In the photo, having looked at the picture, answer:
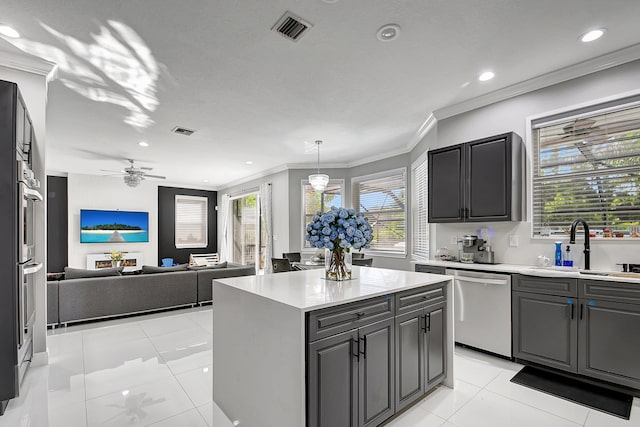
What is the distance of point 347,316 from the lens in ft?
5.88

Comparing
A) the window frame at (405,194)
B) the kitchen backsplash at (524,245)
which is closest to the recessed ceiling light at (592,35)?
the kitchen backsplash at (524,245)

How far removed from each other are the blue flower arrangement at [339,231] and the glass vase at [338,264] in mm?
41

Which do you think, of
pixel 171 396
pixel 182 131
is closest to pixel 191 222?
pixel 182 131

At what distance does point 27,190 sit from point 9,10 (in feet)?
4.15

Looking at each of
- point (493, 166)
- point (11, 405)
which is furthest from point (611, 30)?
point (11, 405)

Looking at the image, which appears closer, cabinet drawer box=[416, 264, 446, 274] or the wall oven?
the wall oven

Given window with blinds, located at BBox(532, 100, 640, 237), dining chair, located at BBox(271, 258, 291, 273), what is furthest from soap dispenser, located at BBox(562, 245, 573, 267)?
dining chair, located at BBox(271, 258, 291, 273)

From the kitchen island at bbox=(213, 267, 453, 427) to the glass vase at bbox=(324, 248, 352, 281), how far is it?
0.10 metres

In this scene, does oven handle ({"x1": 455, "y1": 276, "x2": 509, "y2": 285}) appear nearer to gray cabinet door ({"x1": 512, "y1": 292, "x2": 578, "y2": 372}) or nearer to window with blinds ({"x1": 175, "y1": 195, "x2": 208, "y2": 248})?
gray cabinet door ({"x1": 512, "y1": 292, "x2": 578, "y2": 372})

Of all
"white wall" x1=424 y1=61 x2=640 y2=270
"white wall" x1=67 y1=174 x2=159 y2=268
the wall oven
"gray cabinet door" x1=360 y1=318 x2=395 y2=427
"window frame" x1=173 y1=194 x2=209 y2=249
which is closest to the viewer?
"gray cabinet door" x1=360 y1=318 x2=395 y2=427

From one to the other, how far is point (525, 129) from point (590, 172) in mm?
726

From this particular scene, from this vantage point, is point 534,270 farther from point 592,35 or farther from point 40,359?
point 40,359

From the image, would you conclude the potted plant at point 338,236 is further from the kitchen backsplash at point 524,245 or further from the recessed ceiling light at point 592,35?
the recessed ceiling light at point 592,35

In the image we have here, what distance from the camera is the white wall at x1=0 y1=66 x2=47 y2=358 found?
9.69ft
